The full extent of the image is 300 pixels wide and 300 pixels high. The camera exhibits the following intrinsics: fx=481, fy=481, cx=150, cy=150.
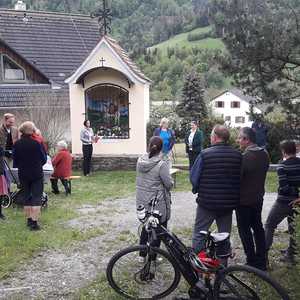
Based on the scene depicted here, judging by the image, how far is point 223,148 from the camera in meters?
5.43

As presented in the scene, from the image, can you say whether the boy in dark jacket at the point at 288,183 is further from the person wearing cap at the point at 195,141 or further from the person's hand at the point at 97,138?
the person's hand at the point at 97,138

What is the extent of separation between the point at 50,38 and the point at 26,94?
5.74m

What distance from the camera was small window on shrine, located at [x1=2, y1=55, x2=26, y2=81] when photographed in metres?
22.8

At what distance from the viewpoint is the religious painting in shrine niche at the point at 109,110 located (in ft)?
50.8

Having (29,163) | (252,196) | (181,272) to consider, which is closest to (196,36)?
(29,163)

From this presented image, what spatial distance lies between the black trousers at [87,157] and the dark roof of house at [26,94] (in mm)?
5347

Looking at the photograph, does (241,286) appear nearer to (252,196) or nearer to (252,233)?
(252,196)

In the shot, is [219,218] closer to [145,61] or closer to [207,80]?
[207,80]

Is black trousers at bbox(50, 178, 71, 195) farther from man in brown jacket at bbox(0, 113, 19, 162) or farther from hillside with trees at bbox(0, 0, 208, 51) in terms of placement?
hillside with trees at bbox(0, 0, 208, 51)

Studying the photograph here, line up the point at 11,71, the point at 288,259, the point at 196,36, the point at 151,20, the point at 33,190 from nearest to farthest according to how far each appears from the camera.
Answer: the point at 288,259 → the point at 33,190 → the point at 11,71 → the point at 196,36 → the point at 151,20

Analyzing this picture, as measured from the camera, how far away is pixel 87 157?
14320 millimetres

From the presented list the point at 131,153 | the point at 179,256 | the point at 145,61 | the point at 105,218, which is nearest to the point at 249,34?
the point at 179,256

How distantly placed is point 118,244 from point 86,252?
1.98ft

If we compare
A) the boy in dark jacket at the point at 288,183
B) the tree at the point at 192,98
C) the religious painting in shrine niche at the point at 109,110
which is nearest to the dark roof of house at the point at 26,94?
the religious painting in shrine niche at the point at 109,110
